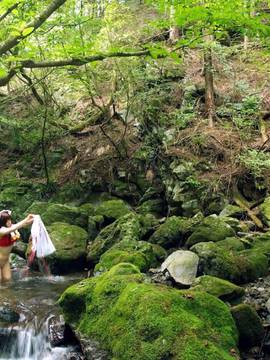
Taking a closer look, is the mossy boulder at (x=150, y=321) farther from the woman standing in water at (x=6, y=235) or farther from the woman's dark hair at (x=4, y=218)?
the woman's dark hair at (x=4, y=218)

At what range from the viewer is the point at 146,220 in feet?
40.1

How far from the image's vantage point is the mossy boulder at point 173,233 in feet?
35.9

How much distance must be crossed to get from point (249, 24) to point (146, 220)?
6.58m

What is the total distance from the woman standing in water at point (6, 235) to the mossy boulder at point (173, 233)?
3.52 meters

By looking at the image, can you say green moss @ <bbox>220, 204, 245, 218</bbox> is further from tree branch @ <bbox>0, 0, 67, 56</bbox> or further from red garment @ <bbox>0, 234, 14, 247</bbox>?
tree branch @ <bbox>0, 0, 67, 56</bbox>

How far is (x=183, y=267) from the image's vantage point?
8438 millimetres

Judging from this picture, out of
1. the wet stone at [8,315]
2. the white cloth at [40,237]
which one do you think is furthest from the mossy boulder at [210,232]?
the wet stone at [8,315]

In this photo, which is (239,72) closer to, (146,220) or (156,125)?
(156,125)

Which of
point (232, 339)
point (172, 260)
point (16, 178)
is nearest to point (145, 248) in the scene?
point (172, 260)

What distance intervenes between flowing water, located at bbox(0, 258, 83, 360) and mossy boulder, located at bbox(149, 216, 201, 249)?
2.52 meters

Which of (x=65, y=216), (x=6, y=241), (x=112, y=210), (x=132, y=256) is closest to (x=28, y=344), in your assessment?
(x=6, y=241)

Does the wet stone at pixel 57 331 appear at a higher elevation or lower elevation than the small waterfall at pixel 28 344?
higher

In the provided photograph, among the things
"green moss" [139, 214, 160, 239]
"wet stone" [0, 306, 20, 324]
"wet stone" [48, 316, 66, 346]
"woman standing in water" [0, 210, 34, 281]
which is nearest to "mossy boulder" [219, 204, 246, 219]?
"green moss" [139, 214, 160, 239]

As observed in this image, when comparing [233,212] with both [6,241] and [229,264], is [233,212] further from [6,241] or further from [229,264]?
[6,241]
